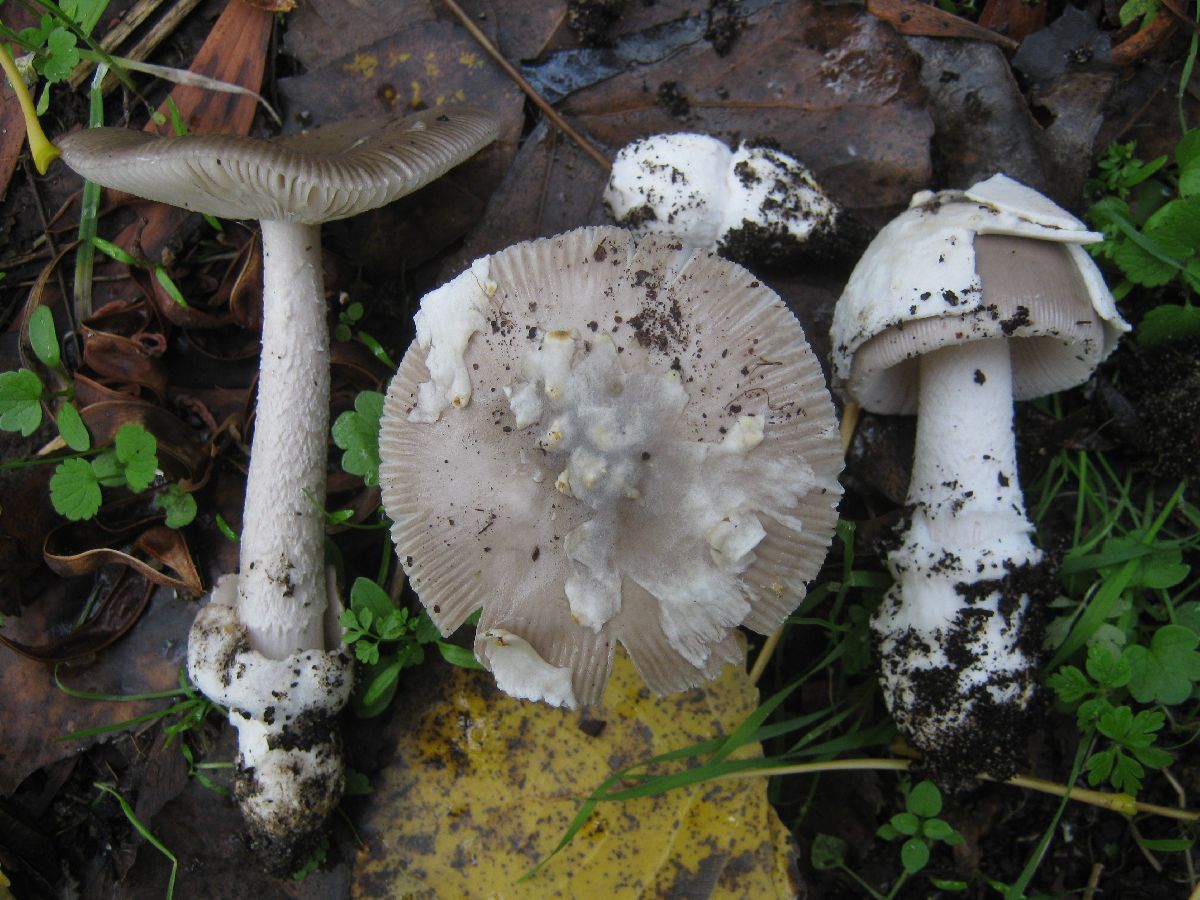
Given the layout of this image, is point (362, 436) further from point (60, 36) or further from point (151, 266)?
point (60, 36)

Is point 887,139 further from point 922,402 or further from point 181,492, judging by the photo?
point 181,492

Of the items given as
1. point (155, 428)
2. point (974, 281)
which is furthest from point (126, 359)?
Answer: point (974, 281)

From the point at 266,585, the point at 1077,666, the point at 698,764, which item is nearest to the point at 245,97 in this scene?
the point at 266,585

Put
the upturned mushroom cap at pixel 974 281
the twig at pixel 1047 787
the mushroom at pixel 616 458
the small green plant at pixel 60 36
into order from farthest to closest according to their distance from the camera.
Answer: the small green plant at pixel 60 36 → the twig at pixel 1047 787 → the upturned mushroom cap at pixel 974 281 → the mushroom at pixel 616 458

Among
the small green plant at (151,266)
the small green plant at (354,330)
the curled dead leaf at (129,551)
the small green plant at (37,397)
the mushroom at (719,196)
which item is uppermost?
the mushroom at (719,196)

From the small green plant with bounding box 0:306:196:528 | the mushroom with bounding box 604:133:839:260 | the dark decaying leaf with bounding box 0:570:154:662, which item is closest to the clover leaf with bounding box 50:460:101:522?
the small green plant with bounding box 0:306:196:528

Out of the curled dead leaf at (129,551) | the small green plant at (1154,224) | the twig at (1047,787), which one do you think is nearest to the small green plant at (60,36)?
the curled dead leaf at (129,551)

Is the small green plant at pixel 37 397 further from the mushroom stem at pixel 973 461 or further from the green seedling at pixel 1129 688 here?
the green seedling at pixel 1129 688

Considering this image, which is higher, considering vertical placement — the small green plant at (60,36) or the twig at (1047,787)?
the small green plant at (60,36)
